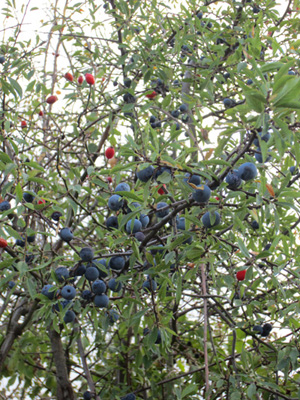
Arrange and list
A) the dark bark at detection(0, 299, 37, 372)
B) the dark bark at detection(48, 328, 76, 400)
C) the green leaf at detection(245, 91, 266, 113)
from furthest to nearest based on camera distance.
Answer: the dark bark at detection(0, 299, 37, 372)
the dark bark at detection(48, 328, 76, 400)
the green leaf at detection(245, 91, 266, 113)

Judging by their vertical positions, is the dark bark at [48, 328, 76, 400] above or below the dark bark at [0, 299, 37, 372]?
below

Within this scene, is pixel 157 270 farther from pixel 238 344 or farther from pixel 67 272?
pixel 238 344

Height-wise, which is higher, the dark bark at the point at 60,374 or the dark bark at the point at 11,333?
the dark bark at the point at 11,333

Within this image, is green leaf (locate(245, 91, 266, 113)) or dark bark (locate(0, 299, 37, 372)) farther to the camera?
dark bark (locate(0, 299, 37, 372))

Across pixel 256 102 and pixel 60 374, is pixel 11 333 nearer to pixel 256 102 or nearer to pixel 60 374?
pixel 60 374

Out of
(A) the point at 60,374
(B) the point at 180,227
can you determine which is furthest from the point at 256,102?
(A) the point at 60,374

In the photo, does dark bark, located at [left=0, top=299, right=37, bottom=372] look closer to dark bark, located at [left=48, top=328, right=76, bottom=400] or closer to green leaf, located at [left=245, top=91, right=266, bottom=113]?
dark bark, located at [left=48, top=328, right=76, bottom=400]

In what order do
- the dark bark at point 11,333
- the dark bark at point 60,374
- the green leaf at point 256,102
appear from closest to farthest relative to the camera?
1. the green leaf at point 256,102
2. the dark bark at point 60,374
3. the dark bark at point 11,333

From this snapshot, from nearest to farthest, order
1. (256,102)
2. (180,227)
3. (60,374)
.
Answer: (256,102) → (180,227) → (60,374)

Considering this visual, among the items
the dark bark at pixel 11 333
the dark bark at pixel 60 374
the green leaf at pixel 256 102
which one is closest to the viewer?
the green leaf at pixel 256 102

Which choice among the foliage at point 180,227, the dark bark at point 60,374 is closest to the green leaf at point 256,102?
the foliage at point 180,227

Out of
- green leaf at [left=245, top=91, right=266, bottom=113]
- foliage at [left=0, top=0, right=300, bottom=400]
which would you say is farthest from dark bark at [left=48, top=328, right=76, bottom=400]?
green leaf at [left=245, top=91, right=266, bottom=113]

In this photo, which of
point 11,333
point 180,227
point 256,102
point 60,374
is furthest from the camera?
point 11,333

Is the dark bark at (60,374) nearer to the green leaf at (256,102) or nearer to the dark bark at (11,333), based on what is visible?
the dark bark at (11,333)
